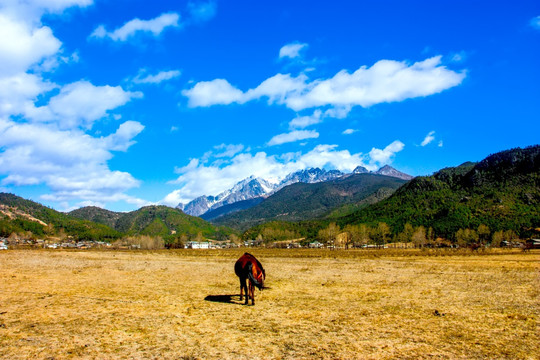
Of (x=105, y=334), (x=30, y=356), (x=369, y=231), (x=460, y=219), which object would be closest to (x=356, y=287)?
(x=105, y=334)

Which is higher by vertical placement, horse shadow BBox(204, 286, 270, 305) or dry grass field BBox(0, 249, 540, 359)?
dry grass field BBox(0, 249, 540, 359)

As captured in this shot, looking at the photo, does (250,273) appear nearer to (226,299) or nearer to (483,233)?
(226,299)

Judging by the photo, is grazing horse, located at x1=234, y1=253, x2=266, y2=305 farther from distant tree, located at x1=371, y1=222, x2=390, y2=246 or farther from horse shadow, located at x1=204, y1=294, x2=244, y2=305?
distant tree, located at x1=371, y1=222, x2=390, y2=246

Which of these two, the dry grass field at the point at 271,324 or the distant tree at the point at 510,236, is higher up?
the dry grass field at the point at 271,324

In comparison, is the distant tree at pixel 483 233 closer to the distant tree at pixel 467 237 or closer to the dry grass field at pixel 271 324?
the distant tree at pixel 467 237

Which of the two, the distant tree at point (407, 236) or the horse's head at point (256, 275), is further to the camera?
the distant tree at point (407, 236)

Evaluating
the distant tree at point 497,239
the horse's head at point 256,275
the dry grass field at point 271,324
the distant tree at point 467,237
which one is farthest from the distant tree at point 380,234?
the horse's head at point 256,275

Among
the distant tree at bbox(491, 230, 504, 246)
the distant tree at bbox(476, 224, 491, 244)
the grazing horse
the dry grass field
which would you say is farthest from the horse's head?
the distant tree at bbox(476, 224, 491, 244)

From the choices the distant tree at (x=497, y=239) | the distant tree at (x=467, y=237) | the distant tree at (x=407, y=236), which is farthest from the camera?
the distant tree at (x=407, y=236)

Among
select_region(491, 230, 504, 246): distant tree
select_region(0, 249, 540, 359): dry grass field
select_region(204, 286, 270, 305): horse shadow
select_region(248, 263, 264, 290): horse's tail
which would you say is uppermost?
select_region(248, 263, 264, 290): horse's tail

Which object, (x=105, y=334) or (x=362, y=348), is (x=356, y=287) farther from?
(x=105, y=334)

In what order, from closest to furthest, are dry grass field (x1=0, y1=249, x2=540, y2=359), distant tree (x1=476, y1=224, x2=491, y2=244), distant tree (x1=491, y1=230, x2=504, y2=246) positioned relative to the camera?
dry grass field (x1=0, y1=249, x2=540, y2=359)
distant tree (x1=491, y1=230, x2=504, y2=246)
distant tree (x1=476, y1=224, x2=491, y2=244)

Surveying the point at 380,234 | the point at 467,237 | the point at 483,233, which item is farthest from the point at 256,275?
the point at 380,234

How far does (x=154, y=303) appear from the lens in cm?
1608
